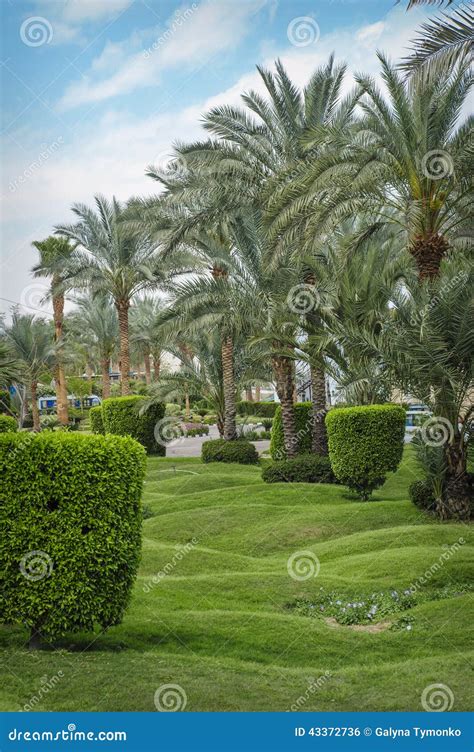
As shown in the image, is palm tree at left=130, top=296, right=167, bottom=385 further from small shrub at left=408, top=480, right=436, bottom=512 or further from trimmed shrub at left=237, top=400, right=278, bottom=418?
small shrub at left=408, top=480, right=436, bottom=512

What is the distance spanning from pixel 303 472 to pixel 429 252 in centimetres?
684

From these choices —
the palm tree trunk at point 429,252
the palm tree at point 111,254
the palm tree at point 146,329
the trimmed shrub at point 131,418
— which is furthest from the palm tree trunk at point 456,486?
the palm tree at point 146,329

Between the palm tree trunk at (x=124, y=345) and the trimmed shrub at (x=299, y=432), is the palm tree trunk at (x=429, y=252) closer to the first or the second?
the trimmed shrub at (x=299, y=432)

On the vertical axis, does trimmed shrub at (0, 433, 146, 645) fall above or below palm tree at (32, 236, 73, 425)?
below

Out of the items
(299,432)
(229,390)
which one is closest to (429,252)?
(299,432)

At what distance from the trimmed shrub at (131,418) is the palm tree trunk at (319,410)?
8.50m

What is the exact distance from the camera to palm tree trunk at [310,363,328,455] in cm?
1970

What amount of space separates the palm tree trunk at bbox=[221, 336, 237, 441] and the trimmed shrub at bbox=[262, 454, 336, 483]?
6.05m

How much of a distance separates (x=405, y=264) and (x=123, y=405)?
13083mm

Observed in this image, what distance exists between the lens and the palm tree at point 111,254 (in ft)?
94.2

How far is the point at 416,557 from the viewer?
10195mm

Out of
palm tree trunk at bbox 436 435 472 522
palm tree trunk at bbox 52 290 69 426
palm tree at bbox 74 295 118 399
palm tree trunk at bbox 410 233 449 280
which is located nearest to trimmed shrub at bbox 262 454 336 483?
palm tree trunk at bbox 436 435 472 522

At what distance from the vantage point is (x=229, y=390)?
24.7 meters

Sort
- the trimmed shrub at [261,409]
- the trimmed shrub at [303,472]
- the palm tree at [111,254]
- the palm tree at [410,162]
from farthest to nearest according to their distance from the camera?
the trimmed shrub at [261,409] < the palm tree at [111,254] < the trimmed shrub at [303,472] < the palm tree at [410,162]
